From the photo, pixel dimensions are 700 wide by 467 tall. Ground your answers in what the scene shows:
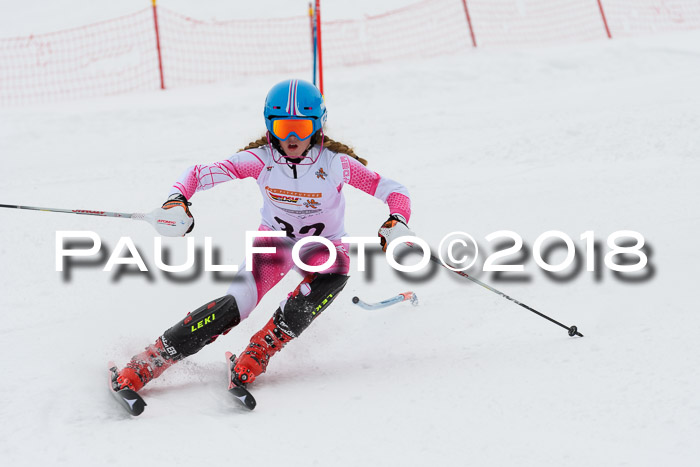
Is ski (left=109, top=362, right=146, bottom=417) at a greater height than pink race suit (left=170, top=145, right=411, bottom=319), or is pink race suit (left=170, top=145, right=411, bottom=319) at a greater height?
pink race suit (left=170, top=145, right=411, bottom=319)

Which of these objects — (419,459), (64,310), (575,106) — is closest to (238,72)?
(575,106)

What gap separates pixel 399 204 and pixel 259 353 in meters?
1.14

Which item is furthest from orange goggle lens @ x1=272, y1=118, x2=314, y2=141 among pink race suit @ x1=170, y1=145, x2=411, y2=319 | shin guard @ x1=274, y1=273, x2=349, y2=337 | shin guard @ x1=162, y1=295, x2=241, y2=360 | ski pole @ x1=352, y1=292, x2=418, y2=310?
ski pole @ x1=352, y1=292, x2=418, y2=310

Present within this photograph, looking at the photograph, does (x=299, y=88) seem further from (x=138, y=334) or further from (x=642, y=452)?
(x=642, y=452)

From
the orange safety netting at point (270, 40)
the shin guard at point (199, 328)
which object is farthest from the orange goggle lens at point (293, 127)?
the orange safety netting at point (270, 40)

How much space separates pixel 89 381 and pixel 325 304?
1303mm

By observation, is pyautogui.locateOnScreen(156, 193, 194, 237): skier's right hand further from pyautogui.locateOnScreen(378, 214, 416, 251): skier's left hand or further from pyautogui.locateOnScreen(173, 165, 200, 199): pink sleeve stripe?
pyautogui.locateOnScreen(378, 214, 416, 251): skier's left hand

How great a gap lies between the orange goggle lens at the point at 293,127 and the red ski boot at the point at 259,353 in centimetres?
103

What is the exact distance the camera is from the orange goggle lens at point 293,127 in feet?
12.7

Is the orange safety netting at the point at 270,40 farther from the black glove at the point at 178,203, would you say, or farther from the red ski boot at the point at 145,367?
the red ski boot at the point at 145,367


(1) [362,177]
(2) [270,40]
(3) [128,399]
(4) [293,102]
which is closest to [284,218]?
(1) [362,177]

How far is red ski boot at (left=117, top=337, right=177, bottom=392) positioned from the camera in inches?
142

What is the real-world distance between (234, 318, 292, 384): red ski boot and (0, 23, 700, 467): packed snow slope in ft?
0.40

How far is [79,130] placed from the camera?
9.12 metres
